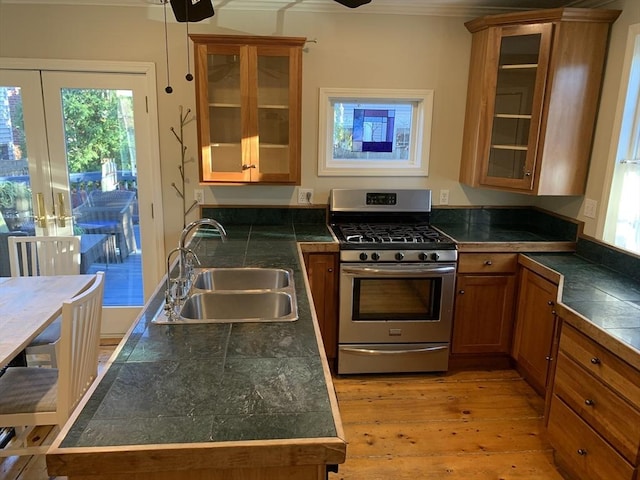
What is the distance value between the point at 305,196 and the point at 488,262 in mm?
1384

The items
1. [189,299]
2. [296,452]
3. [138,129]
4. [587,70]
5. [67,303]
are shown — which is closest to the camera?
[296,452]

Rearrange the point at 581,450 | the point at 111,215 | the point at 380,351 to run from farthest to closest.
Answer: the point at 111,215, the point at 380,351, the point at 581,450

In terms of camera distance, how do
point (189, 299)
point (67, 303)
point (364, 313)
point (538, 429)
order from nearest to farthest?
1. point (67, 303)
2. point (189, 299)
3. point (538, 429)
4. point (364, 313)

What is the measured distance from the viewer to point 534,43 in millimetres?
2889

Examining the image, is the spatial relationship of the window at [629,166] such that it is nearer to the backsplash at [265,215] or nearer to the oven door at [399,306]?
the oven door at [399,306]

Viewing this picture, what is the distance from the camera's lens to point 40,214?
3.38 metres

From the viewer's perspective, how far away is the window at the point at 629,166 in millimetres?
2617

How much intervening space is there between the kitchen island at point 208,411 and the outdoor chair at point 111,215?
2036 millimetres

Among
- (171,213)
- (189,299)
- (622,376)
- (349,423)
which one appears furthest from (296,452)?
(171,213)

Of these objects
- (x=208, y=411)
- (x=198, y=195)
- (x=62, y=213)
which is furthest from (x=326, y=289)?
(x=62, y=213)

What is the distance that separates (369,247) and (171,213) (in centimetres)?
153

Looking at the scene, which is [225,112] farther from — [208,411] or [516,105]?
[208,411]

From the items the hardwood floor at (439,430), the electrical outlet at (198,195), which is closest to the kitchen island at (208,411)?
the hardwood floor at (439,430)

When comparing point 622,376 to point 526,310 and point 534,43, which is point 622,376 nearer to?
point 526,310
